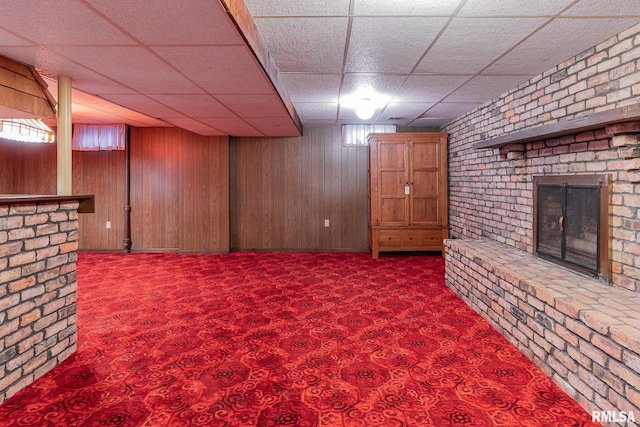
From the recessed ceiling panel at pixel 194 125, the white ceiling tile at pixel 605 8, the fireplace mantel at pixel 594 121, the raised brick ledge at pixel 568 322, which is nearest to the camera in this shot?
the raised brick ledge at pixel 568 322

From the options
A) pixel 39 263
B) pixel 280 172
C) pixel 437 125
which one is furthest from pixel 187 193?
pixel 437 125

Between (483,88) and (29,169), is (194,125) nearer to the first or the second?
(29,169)

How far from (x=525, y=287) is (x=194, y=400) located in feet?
7.54

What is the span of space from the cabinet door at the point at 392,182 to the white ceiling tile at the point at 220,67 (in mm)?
2804

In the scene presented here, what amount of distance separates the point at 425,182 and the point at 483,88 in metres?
2.08

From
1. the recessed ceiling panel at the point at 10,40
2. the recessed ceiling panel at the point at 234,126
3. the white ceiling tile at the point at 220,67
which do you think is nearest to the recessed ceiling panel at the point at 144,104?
the recessed ceiling panel at the point at 234,126

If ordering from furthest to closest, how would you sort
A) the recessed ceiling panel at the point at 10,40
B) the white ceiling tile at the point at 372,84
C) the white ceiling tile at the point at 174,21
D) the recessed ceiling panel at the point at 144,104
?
the recessed ceiling panel at the point at 144,104 < the white ceiling tile at the point at 372,84 < the recessed ceiling panel at the point at 10,40 < the white ceiling tile at the point at 174,21

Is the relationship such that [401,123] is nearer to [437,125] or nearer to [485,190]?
[437,125]

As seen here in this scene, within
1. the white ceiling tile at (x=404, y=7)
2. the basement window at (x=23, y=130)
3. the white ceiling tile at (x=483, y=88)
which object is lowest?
the basement window at (x=23, y=130)

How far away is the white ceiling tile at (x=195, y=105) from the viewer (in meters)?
3.60

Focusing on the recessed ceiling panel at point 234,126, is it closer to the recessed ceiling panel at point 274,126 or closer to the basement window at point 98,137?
the recessed ceiling panel at point 274,126

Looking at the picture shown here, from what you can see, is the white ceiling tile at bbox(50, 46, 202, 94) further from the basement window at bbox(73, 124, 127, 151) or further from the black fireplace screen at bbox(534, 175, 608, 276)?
the black fireplace screen at bbox(534, 175, 608, 276)

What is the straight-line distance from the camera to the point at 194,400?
189 cm

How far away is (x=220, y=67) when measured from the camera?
105 inches
